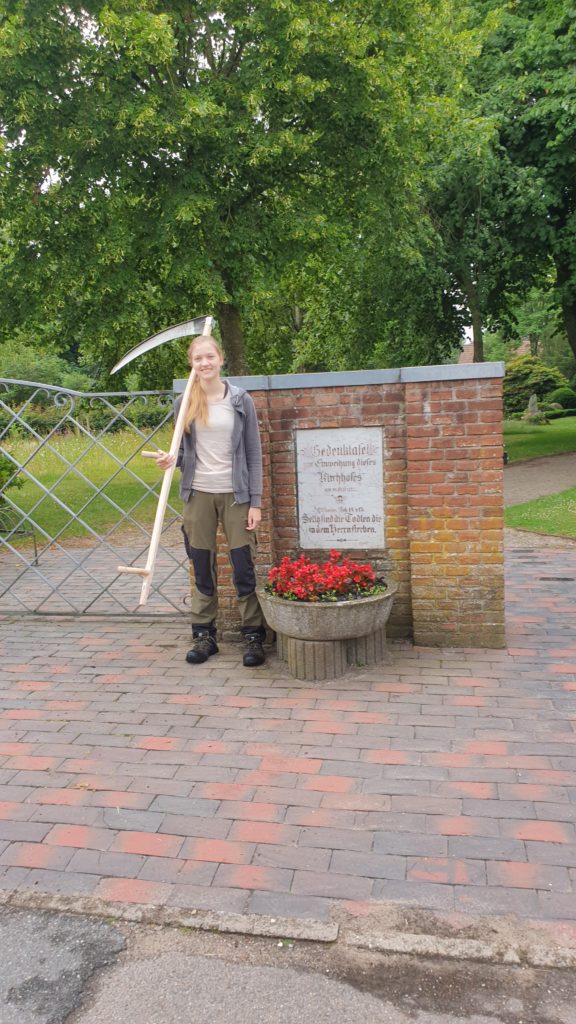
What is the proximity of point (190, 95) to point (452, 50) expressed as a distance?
5325 millimetres

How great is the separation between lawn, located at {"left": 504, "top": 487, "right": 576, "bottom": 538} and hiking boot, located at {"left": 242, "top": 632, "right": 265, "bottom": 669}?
540 cm

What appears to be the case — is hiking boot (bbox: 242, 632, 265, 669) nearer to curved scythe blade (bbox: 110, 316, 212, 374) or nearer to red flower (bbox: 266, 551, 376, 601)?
red flower (bbox: 266, 551, 376, 601)

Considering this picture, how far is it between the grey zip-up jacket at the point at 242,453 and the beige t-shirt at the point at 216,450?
0.11 feet

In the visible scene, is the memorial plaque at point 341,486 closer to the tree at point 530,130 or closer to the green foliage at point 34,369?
the tree at point 530,130

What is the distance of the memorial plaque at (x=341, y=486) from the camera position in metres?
5.18

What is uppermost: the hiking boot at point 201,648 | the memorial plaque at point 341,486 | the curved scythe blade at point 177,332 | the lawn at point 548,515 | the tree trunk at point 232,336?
the tree trunk at point 232,336

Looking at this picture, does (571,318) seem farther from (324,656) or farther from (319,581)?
(324,656)

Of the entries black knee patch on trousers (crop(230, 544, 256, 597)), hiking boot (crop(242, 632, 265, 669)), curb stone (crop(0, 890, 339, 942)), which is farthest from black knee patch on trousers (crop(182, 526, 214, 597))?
curb stone (crop(0, 890, 339, 942))

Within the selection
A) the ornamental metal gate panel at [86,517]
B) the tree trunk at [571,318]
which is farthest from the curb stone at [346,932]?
the tree trunk at [571,318]

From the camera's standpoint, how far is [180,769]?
3.69m

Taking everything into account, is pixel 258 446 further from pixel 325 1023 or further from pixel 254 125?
pixel 254 125

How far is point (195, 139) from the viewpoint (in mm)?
10609

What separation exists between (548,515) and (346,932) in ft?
28.7

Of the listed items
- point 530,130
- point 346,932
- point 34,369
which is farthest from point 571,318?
point 34,369
